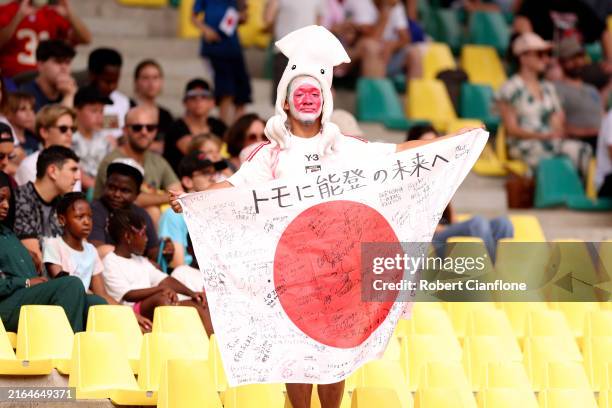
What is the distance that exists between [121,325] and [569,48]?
6480 millimetres

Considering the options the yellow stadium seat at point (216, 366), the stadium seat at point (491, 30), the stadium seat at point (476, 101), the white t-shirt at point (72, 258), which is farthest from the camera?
the stadium seat at point (491, 30)

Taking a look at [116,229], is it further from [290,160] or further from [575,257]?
[575,257]

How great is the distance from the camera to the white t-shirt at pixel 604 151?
1234 centimetres

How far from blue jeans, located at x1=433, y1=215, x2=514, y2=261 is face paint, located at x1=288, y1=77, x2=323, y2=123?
3043mm

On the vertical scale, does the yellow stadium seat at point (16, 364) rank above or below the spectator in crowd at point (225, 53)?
below

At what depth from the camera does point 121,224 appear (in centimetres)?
876

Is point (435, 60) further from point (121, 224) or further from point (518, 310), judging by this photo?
point (121, 224)

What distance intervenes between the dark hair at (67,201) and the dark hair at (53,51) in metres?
2.51

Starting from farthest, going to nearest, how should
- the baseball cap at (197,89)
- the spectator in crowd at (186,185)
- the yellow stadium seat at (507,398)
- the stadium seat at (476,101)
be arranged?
the stadium seat at (476,101)
the baseball cap at (197,89)
the spectator in crowd at (186,185)
the yellow stadium seat at (507,398)

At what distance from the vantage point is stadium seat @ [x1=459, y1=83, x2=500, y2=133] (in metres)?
13.6

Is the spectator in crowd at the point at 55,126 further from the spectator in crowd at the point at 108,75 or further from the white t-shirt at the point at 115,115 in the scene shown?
the spectator in crowd at the point at 108,75

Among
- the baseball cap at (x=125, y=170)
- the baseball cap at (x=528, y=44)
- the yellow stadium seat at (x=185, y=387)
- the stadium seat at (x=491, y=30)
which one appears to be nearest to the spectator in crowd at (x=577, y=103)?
the baseball cap at (x=528, y=44)

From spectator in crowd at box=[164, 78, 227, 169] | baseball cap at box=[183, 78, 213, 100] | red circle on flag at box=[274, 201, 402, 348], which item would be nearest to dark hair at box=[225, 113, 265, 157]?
spectator in crowd at box=[164, 78, 227, 169]

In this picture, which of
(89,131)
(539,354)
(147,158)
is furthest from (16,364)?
(89,131)
